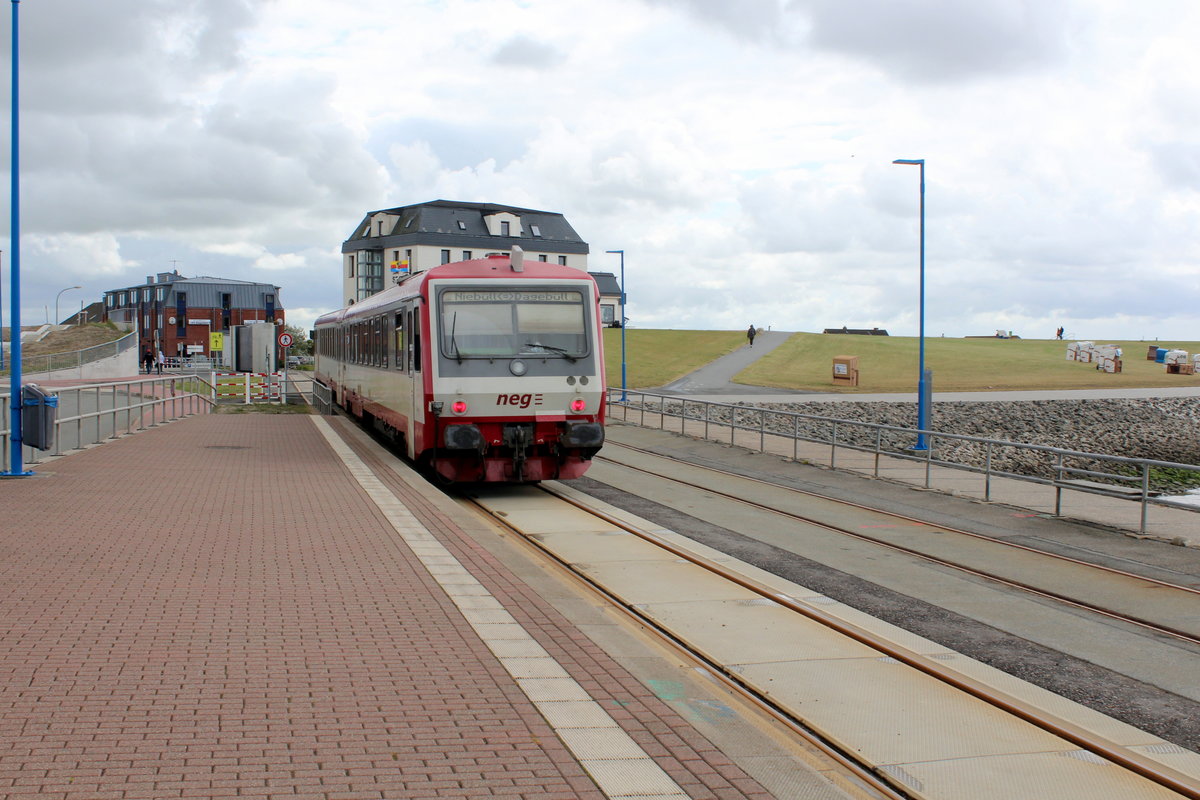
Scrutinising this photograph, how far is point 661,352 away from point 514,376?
61.8m

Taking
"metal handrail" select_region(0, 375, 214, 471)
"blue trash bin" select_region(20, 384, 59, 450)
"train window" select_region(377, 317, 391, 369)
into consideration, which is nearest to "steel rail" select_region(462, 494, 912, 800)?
"blue trash bin" select_region(20, 384, 59, 450)

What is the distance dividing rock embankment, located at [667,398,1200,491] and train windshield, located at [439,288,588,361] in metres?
20.8

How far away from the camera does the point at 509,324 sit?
15.2m

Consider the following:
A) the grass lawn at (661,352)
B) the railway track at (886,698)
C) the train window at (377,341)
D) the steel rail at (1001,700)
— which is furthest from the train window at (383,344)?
the grass lawn at (661,352)

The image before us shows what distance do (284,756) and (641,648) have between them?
285cm

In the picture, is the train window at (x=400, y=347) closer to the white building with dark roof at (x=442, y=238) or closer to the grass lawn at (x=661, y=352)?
the grass lawn at (x=661, y=352)

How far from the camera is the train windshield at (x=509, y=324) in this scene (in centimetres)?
1504

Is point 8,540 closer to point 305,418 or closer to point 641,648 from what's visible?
point 641,648

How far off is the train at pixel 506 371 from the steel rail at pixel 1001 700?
5329 mm

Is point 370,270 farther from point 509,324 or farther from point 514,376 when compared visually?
point 514,376

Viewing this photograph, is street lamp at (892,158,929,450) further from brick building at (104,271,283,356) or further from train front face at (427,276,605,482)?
brick building at (104,271,283,356)

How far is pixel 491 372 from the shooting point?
48.9 feet

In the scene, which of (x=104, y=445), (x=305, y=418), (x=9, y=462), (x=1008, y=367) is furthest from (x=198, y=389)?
(x=1008, y=367)

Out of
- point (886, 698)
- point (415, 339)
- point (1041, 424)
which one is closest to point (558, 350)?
point (415, 339)
